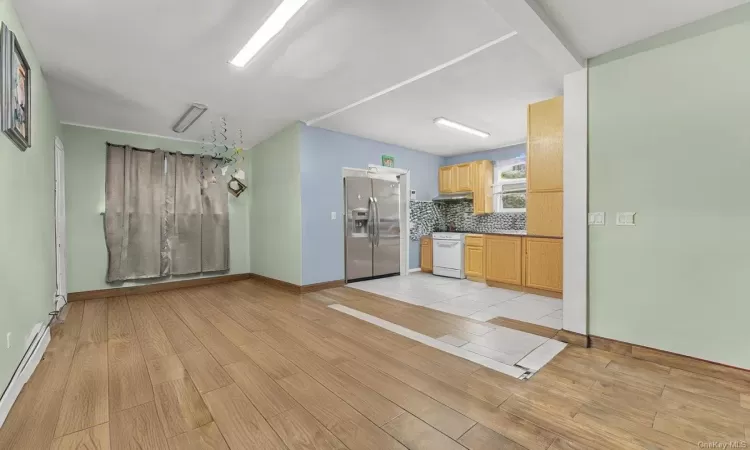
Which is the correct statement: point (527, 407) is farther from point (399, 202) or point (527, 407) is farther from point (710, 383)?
point (399, 202)

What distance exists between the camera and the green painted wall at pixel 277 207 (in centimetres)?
474

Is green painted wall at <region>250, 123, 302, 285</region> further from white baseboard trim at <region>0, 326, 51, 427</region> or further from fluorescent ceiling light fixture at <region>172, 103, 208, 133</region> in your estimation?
white baseboard trim at <region>0, 326, 51, 427</region>

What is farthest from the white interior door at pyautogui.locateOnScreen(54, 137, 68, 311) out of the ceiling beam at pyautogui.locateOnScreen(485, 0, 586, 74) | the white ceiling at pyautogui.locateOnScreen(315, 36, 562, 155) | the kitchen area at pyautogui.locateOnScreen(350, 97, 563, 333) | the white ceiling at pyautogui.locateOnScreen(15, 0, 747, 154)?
the ceiling beam at pyautogui.locateOnScreen(485, 0, 586, 74)

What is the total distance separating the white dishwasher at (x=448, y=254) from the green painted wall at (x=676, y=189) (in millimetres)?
3046

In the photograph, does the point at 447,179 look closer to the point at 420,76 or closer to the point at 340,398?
the point at 420,76

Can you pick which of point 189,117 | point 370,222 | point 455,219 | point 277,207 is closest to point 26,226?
point 189,117

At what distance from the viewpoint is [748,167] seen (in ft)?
6.49

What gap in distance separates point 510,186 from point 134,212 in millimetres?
6513

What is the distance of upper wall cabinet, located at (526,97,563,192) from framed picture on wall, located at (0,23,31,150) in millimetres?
4358

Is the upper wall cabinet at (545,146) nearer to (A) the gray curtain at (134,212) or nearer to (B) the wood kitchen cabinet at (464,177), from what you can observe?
(B) the wood kitchen cabinet at (464,177)

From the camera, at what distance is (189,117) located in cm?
414

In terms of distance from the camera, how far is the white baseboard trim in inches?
67.4

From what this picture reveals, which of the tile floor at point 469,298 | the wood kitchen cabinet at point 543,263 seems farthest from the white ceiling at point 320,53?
the tile floor at point 469,298

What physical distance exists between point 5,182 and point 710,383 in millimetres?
4589
